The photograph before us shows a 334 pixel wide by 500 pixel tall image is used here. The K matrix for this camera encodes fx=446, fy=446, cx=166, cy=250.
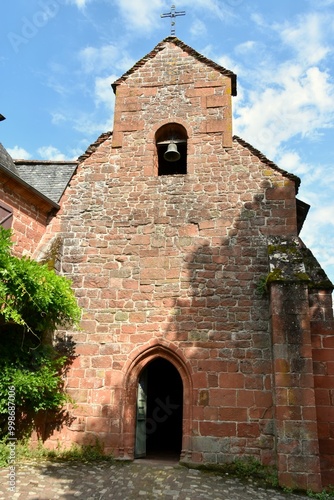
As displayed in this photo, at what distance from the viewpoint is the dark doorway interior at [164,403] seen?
1282cm

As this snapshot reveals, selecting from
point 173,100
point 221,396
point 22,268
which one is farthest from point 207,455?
point 173,100

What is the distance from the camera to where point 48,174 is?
10.9m

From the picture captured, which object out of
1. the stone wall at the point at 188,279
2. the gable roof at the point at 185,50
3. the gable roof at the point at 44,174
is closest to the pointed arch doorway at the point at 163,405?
the stone wall at the point at 188,279

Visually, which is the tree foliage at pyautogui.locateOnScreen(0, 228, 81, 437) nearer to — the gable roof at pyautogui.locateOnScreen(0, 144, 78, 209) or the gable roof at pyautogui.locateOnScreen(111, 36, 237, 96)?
the gable roof at pyautogui.locateOnScreen(0, 144, 78, 209)

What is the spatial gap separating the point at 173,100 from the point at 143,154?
1.61 meters

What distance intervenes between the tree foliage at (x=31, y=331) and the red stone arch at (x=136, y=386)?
4.15 ft

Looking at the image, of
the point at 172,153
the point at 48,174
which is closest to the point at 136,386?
the point at 172,153

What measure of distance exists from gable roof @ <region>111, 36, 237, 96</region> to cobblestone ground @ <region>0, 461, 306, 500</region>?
8631mm

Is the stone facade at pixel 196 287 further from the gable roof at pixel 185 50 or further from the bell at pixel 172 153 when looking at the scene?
the bell at pixel 172 153

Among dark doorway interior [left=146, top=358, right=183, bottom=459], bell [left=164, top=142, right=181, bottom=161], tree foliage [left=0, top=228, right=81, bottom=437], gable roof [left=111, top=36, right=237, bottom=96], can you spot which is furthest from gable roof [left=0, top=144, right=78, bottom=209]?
dark doorway interior [left=146, top=358, right=183, bottom=459]

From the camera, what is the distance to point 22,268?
→ 7496 millimetres

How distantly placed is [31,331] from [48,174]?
442cm

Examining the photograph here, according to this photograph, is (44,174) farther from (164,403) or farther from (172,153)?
(164,403)

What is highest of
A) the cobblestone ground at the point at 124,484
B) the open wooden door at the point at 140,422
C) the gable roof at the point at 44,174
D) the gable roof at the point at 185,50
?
the gable roof at the point at 185,50
